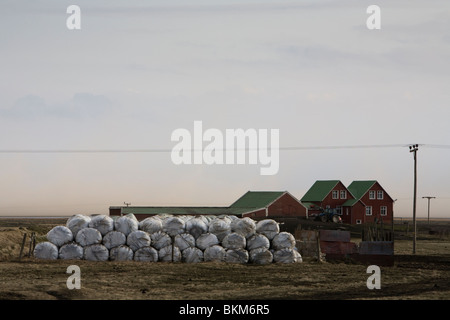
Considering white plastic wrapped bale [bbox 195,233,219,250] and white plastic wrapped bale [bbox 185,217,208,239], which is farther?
white plastic wrapped bale [bbox 185,217,208,239]

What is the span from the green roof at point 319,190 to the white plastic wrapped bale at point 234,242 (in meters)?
45.2

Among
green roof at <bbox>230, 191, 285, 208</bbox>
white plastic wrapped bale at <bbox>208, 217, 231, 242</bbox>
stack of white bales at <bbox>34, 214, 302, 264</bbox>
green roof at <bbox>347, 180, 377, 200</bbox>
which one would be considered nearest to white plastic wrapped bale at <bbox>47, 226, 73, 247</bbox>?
stack of white bales at <bbox>34, 214, 302, 264</bbox>

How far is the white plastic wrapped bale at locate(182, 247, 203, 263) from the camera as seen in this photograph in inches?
1154

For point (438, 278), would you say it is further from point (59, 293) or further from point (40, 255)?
point (40, 255)

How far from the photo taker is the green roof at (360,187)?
74.6 metres

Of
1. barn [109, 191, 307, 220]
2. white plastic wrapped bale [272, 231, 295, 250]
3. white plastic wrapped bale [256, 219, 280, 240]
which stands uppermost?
white plastic wrapped bale [256, 219, 280, 240]

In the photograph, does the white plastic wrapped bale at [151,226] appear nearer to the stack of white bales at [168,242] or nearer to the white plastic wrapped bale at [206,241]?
the stack of white bales at [168,242]

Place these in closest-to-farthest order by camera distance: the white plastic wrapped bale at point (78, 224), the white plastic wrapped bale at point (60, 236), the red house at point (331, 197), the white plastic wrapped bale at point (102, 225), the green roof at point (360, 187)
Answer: the white plastic wrapped bale at point (60, 236)
the white plastic wrapped bale at point (102, 225)
the white plastic wrapped bale at point (78, 224)
the red house at point (331, 197)
the green roof at point (360, 187)

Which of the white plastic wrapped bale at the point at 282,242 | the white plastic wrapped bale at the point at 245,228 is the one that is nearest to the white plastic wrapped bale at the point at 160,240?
the white plastic wrapped bale at the point at 245,228

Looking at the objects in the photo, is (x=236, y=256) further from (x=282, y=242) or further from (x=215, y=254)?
(x=282, y=242)

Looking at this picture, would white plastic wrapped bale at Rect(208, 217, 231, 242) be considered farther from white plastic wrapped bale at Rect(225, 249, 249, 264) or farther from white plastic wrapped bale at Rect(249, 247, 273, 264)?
white plastic wrapped bale at Rect(249, 247, 273, 264)

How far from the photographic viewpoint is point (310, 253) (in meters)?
31.8
